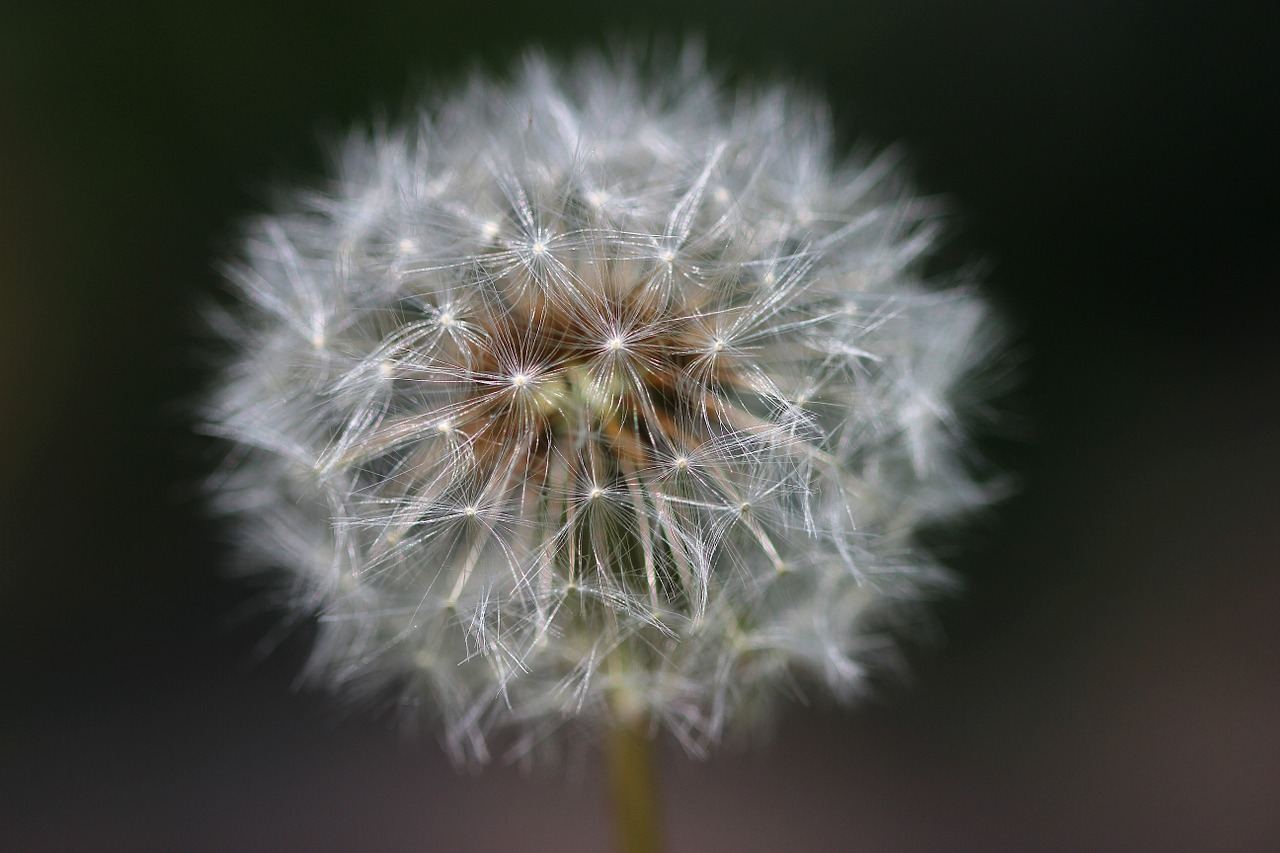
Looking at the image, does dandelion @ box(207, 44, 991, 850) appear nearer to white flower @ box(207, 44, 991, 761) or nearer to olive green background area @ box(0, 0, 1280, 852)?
white flower @ box(207, 44, 991, 761)

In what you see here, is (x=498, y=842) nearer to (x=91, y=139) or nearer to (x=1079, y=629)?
(x=1079, y=629)


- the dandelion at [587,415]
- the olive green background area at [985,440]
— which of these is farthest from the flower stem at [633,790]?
the olive green background area at [985,440]

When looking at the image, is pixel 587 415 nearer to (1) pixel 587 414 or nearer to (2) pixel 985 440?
(1) pixel 587 414

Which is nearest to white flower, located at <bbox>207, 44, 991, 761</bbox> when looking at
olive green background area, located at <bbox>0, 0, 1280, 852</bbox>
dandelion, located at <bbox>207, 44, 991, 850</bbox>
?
dandelion, located at <bbox>207, 44, 991, 850</bbox>

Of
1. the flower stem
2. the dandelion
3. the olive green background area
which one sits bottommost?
the flower stem

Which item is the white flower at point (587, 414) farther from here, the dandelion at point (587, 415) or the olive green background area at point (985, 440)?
the olive green background area at point (985, 440)

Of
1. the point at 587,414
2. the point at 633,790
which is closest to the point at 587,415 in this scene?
the point at 587,414

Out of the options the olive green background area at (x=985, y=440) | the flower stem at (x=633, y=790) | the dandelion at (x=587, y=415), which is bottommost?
the flower stem at (x=633, y=790)
